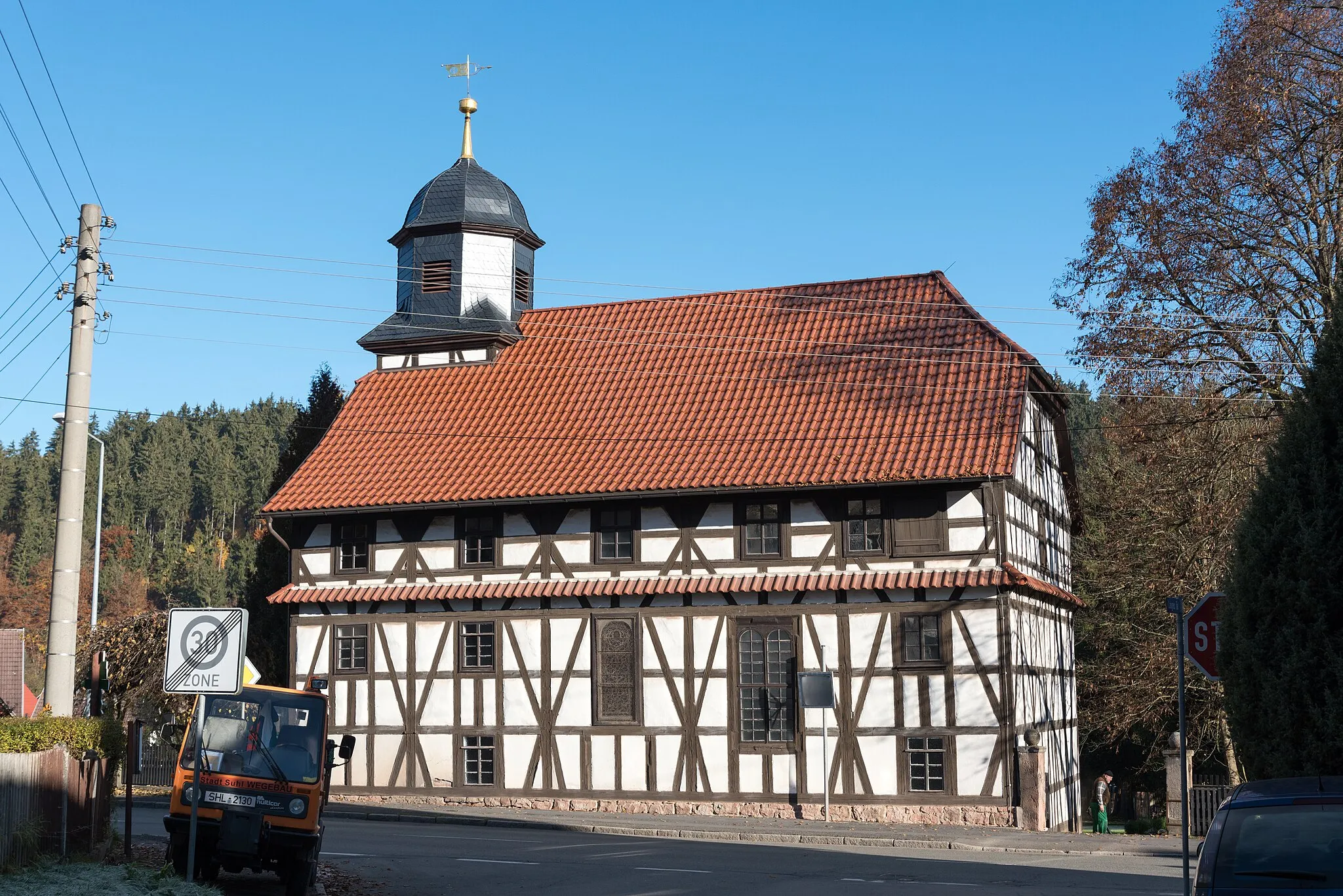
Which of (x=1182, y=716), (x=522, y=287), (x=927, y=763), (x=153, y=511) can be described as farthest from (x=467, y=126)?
(x=153, y=511)

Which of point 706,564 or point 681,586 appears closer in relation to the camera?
point 681,586

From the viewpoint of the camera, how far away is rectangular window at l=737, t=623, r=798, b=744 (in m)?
27.0

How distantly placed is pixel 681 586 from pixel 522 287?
1090cm

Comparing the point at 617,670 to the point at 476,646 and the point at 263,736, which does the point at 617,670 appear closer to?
the point at 476,646

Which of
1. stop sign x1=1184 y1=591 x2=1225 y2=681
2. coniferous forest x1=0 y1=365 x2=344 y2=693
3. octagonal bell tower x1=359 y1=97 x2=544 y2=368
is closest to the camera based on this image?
stop sign x1=1184 y1=591 x2=1225 y2=681

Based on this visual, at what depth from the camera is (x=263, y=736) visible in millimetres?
15789

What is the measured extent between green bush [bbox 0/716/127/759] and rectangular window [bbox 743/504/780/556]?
13854mm

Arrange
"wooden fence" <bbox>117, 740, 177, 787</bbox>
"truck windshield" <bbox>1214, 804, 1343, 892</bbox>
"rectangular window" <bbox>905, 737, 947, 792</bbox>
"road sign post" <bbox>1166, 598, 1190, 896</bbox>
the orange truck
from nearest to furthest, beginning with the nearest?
"truck windshield" <bbox>1214, 804, 1343, 892</bbox>
"road sign post" <bbox>1166, 598, 1190, 896</bbox>
the orange truck
"rectangular window" <bbox>905, 737, 947, 792</bbox>
"wooden fence" <bbox>117, 740, 177, 787</bbox>

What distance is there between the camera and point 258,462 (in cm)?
11156

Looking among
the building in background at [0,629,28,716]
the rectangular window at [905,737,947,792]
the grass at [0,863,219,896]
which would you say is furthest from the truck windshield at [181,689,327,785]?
the building in background at [0,629,28,716]

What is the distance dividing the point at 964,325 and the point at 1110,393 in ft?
16.4

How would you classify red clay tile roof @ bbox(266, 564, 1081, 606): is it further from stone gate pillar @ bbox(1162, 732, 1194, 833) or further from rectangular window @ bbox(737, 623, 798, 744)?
stone gate pillar @ bbox(1162, 732, 1194, 833)

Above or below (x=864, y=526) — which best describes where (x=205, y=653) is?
below

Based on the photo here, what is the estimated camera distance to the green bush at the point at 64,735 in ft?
43.5
